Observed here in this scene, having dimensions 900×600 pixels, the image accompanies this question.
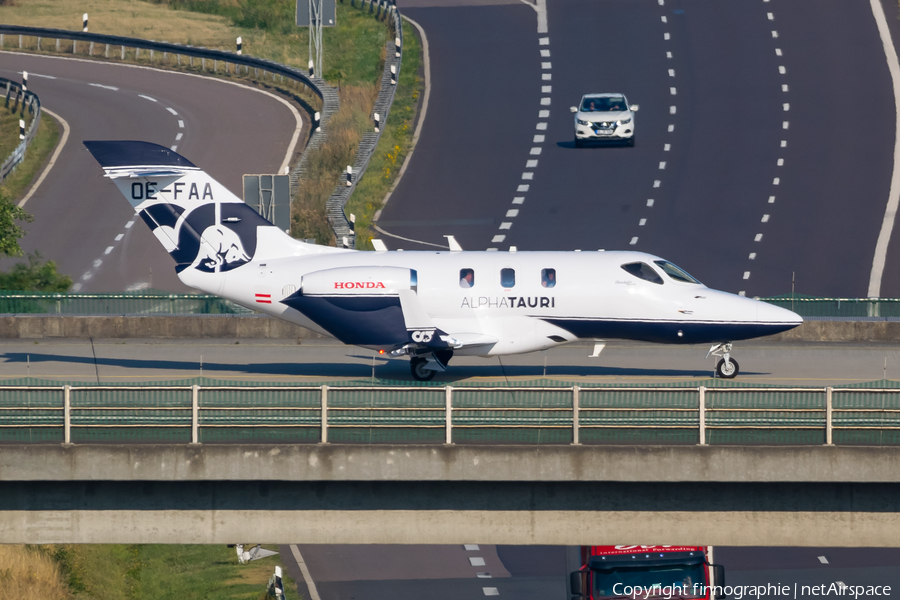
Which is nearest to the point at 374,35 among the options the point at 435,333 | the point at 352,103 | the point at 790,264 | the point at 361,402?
the point at 352,103

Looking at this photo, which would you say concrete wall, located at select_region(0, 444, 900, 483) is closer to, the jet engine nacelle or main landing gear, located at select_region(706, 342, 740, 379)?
the jet engine nacelle

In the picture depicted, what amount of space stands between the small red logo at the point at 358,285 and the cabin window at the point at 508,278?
2.53 m

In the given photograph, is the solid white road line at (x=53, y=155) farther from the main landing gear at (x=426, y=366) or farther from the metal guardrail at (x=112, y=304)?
the main landing gear at (x=426, y=366)

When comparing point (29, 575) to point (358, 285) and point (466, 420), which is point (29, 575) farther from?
point (466, 420)

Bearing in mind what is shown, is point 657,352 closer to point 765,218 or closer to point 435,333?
point 435,333

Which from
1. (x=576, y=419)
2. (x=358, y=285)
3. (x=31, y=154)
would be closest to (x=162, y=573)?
(x=358, y=285)

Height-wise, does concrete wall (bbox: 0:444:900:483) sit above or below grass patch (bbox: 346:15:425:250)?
below

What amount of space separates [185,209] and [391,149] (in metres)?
25.6

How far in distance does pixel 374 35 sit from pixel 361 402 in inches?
2051

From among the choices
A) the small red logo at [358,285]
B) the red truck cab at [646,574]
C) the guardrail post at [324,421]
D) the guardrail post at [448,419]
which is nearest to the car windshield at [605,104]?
the small red logo at [358,285]

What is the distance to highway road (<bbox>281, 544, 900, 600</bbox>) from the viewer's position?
33375 millimetres

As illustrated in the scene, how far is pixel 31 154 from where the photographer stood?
177 ft

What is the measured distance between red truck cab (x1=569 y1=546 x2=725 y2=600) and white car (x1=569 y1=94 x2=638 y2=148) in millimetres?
31665

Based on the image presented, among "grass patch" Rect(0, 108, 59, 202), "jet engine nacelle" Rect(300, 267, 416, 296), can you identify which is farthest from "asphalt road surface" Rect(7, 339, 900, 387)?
"grass patch" Rect(0, 108, 59, 202)
